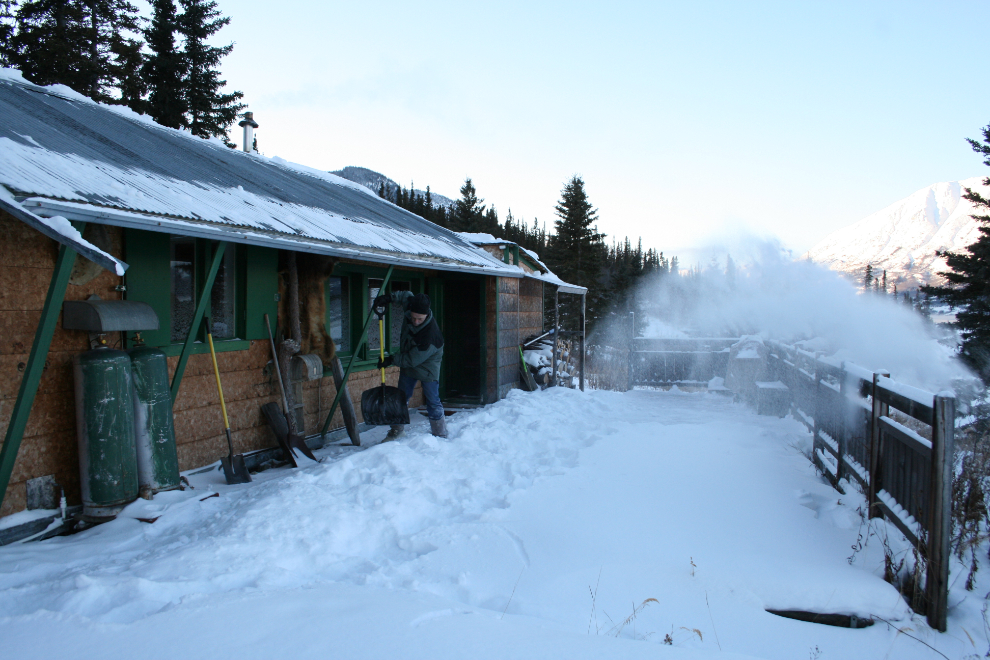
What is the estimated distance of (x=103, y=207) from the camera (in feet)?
10.5

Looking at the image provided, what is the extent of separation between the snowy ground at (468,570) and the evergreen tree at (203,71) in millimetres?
24478

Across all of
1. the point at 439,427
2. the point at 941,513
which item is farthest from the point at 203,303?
the point at 941,513

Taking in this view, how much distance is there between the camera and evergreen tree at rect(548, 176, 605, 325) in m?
34.3

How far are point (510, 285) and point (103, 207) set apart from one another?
7515 mm

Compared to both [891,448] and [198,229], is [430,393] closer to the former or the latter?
[198,229]

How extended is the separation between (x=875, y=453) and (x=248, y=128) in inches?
381

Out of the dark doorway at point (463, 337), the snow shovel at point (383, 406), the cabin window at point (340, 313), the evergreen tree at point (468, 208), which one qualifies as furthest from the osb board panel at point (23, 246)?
the evergreen tree at point (468, 208)

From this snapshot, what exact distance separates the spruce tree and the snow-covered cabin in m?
19.2

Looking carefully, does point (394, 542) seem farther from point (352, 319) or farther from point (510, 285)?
point (510, 285)

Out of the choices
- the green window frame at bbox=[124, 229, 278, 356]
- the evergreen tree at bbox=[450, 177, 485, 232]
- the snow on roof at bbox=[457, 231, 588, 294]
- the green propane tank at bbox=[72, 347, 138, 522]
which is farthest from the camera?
the evergreen tree at bbox=[450, 177, 485, 232]

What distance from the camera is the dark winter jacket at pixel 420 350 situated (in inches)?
255

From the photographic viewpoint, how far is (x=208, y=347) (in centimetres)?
507

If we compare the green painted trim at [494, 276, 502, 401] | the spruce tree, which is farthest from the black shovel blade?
the spruce tree

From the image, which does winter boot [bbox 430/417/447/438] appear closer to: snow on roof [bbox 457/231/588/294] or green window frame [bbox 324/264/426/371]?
green window frame [bbox 324/264/426/371]
